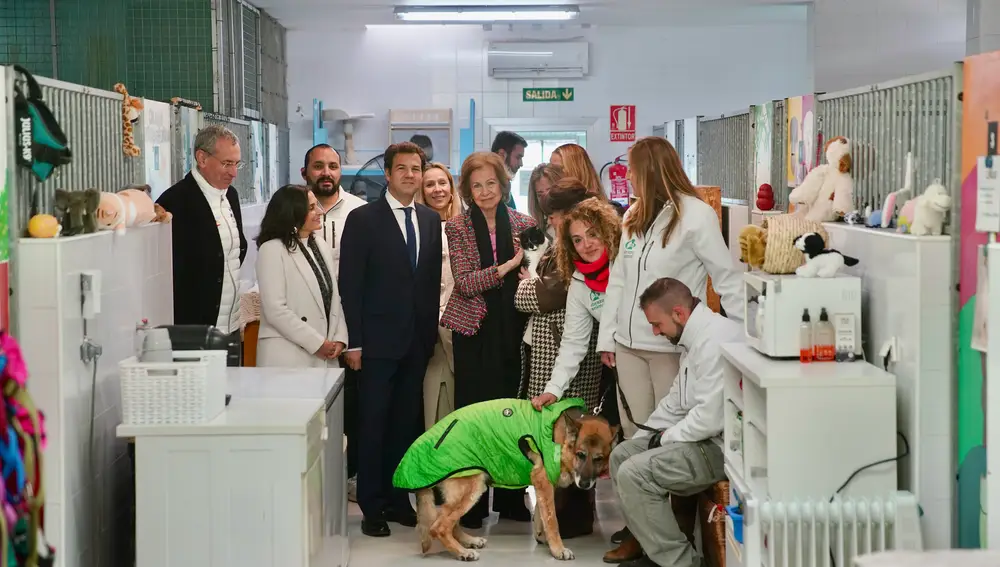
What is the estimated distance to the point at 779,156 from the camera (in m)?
5.05

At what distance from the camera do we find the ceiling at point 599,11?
859 centimetres

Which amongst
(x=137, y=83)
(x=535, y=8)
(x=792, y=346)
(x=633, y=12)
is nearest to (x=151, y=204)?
(x=792, y=346)

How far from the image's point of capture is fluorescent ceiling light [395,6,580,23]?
8.81 metres

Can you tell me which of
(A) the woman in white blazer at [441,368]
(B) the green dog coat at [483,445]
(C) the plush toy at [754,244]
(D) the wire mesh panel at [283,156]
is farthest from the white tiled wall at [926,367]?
(D) the wire mesh panel at [283,156]

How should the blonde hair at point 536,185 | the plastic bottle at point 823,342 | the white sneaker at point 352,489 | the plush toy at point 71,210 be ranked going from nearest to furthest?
the plush toy at point 71,210
the plastic bottle at point 823,342
the blonde hair at point 536,185
the white sneaker at point 352,489

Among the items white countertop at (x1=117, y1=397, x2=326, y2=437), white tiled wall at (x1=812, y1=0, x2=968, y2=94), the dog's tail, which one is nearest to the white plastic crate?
white countertop at (x1=117, y1=397, x2=326, y2=437)

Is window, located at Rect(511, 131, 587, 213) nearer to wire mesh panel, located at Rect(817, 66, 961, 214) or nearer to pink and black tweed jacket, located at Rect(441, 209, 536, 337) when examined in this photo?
pink and black tweed jacket, located at Rect(441, 209, 536, 337)

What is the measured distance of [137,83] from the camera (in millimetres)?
7715

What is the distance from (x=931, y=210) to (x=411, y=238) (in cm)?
241

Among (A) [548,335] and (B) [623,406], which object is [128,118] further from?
(B) [623,406]

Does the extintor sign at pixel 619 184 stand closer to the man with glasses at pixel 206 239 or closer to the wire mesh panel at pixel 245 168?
the wire mesh panel at pixel 245 168

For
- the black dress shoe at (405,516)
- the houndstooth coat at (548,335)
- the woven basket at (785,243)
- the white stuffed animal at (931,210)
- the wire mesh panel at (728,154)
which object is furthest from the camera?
the wire mesh panel at (728,154)

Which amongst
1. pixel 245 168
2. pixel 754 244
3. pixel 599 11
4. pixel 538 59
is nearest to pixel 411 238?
pixel 754 244

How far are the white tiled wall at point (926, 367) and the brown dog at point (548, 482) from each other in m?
1.37
